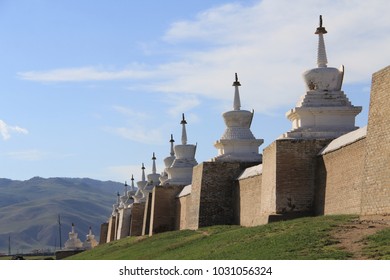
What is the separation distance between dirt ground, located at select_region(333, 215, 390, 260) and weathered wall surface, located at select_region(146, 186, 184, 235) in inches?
975

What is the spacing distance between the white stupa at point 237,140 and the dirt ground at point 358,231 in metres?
15.4

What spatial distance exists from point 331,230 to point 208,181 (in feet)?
53.6

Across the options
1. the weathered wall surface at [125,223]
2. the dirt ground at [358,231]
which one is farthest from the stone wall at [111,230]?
the dirt ground at [358,231]

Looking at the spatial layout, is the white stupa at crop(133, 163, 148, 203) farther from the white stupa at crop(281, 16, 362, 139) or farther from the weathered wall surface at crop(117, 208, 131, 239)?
the white stupa at crop(281, 16, 362, 139)

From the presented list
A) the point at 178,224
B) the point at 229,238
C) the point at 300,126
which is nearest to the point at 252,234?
the point at 229,238

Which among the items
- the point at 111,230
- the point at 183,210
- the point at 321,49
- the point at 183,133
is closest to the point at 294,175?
the point at 321,49

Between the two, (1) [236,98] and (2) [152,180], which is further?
(2) [152,180]

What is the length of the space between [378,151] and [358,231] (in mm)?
2815

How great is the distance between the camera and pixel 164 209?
4475 cm

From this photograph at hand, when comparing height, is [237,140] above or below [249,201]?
above

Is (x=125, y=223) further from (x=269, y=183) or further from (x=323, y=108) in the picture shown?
(x=323, y=108)

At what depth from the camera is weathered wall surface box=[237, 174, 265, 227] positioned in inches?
1199

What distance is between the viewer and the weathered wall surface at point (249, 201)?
99.9 ft
